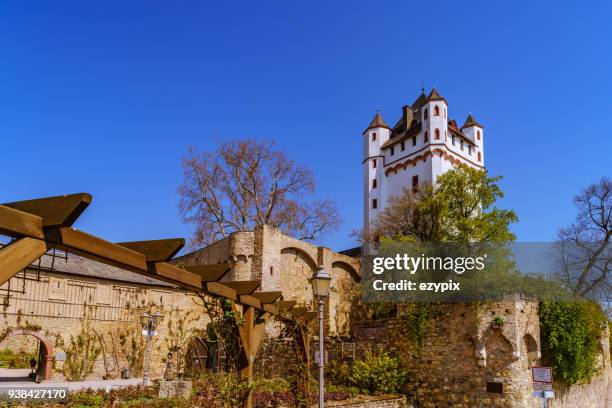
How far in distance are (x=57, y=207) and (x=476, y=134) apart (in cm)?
3911

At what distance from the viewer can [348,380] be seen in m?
17.5

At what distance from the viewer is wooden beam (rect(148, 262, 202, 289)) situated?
562cm

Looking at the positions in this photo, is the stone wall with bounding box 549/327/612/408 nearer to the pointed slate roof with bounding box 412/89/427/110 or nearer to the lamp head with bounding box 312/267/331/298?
the lamp head with bounding box 312/267/331/298

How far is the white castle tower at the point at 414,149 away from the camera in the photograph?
35344 mm

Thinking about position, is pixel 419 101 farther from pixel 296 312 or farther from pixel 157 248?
pixel 157 248

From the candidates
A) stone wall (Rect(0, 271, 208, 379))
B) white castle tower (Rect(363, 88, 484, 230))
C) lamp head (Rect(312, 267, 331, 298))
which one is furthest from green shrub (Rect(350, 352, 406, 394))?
white castle tower (Rect(363, 88, 484, 230))

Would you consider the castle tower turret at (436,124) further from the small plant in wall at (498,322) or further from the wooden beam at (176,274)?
the wooden beam at (176,274)

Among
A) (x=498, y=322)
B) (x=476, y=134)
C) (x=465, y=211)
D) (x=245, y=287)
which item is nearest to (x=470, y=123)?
(x=476, y=134)

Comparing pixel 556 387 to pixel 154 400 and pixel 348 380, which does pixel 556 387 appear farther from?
pixel 154 400

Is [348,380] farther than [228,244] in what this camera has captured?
No

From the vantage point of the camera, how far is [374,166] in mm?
39031

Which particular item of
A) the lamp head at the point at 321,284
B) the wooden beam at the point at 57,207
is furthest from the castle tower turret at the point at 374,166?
the wooden beam at the point at 57,207

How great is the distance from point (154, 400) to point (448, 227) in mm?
14627

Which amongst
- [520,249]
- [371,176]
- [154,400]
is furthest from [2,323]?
[371,176]
